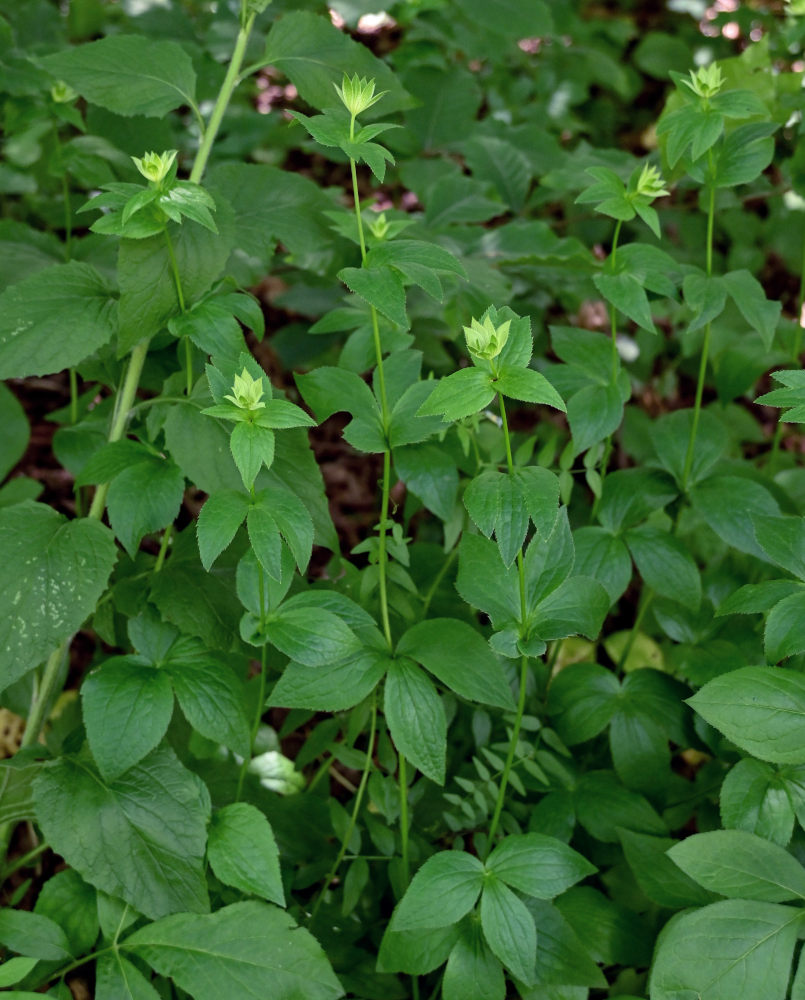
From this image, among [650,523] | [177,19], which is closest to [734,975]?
[650,523]

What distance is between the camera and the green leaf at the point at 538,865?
1428 mm

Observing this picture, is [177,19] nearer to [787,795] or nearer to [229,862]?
[229,862]

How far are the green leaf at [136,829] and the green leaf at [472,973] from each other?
0.39 m

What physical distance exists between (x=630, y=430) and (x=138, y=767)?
1.86 metres

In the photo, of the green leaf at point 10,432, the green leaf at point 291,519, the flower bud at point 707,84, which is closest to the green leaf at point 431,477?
the green leaf at point 291,519

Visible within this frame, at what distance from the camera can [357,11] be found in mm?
2520

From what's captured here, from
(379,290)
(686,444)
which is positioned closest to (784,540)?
(686,444)

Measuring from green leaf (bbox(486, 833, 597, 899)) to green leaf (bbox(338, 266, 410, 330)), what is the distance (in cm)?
82

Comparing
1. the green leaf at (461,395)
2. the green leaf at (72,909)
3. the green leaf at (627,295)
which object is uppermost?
the green leaf at (461,395)

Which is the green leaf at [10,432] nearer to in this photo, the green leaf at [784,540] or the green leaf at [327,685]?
the green leaf at [327,685]

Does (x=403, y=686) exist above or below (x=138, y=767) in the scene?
above

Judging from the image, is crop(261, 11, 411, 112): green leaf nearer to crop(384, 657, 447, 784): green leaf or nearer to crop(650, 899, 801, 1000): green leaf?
crop(384, 657, 447, 784): green leaf

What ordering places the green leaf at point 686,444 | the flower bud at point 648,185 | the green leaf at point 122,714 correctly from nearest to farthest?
the green leaf at point 122,714, the flower bud at point 648,185, the green leaf at point 686,444

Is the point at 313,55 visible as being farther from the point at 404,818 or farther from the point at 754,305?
the point at 404,818
